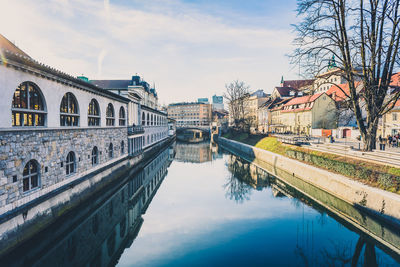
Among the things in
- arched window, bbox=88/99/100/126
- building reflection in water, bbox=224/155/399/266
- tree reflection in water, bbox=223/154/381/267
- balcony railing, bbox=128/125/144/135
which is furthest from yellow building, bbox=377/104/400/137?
arched window, bbox=88/99/100/126

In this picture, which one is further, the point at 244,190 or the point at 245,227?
the point at 244,190

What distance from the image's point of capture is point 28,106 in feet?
39.4

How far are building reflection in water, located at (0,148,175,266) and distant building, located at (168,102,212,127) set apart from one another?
111 meters

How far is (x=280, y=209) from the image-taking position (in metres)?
16.8

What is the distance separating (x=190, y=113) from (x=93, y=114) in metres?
117

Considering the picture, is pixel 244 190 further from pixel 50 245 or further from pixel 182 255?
pixel 50 245

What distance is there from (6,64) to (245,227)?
14720 millimetres

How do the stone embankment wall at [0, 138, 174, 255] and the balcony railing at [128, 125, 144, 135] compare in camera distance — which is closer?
the stone embankment wall at [0, 138, 174, 255]

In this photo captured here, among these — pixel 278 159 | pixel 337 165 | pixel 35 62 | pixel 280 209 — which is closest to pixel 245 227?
pixel 280 209

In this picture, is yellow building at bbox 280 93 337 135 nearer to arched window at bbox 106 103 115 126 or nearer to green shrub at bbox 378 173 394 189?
green shrub at bbox 378 173 394 189

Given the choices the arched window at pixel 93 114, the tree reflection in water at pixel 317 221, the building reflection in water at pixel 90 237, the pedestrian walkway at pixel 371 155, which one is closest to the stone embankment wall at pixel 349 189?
the tree reflection in water at pixel 317 221

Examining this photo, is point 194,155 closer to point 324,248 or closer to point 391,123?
point 391,123

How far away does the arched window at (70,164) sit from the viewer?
608 inches

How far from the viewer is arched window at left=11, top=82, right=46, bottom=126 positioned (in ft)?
36.7
